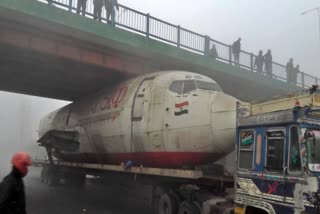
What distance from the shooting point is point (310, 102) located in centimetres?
677

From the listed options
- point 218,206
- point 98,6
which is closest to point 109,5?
point 98,6

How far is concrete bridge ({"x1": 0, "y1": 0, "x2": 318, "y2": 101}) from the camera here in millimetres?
13898

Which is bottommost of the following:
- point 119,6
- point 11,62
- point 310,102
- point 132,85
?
point 310,102

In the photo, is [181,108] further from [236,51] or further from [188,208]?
[236,51]

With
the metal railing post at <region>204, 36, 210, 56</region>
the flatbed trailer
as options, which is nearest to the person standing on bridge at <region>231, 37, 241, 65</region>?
the metal railing post at <region>204, 36, 210, 56</region>

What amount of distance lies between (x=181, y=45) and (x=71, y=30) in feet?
18.5

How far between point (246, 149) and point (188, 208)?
300cm

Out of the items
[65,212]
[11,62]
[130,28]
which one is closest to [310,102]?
[65,212]

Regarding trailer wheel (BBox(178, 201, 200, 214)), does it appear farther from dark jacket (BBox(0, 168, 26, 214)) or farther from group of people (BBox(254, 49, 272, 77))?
group of people (BBox(254, 49, 272, 77))

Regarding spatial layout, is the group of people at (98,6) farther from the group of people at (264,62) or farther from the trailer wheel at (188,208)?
the group of people at (264,62)

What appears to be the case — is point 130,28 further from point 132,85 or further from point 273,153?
point 273,153

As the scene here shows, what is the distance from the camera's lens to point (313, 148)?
20.4ft

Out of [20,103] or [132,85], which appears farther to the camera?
[20,103]

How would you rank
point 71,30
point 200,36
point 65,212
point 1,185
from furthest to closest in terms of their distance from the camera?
point 200,36
point 71,30
point 65,212
point 1,185
